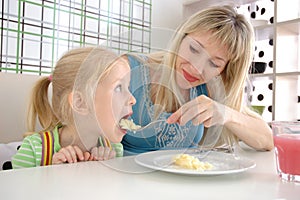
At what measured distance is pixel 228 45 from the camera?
3.24ft

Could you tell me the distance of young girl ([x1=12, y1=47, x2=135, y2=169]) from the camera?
667 mm

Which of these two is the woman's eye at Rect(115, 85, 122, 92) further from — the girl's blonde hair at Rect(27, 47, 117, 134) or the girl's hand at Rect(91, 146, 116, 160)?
the girl's hand at Rect(91, 146, 116, 160)

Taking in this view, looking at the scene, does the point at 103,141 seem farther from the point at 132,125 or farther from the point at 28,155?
the point at 28,155

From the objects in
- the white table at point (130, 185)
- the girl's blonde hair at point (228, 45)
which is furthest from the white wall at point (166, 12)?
the white table at point (130, 185)

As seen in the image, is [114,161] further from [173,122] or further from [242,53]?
[242,53]

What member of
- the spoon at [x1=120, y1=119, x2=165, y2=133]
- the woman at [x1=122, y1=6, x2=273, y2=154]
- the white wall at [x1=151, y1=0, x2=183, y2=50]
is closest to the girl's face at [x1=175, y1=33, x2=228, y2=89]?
the woman at [x1=122, y1=6, x2=273, y2=154]

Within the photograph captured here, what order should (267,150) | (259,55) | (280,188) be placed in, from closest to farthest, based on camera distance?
1. (280,188)
2. (267,150)
3. (259,55)

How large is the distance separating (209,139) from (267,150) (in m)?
0.35

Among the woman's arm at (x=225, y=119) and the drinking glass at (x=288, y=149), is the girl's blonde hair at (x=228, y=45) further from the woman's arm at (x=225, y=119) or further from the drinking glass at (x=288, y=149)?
the drinking glass at (x=288, y=149)

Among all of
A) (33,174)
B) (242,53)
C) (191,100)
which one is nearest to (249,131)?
(242,53)

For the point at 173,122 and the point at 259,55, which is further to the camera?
the point at 259,55

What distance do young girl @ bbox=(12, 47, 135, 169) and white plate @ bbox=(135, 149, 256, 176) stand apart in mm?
97

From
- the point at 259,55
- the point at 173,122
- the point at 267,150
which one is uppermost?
the point at 259,55

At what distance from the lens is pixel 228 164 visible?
717mm
